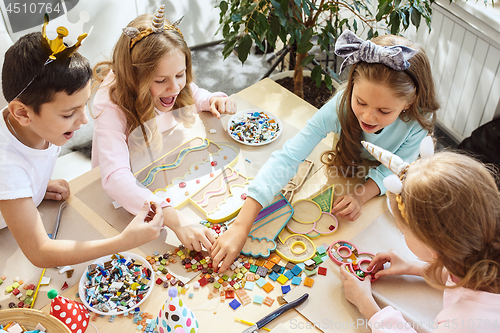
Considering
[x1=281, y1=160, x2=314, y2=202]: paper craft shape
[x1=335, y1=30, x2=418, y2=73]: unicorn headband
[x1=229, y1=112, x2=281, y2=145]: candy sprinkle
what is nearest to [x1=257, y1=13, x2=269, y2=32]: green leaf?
[x1=229, y1=112, x2=281, y2=145]: candy sprinkle

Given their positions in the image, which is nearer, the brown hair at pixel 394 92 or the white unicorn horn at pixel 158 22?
the brown hair at pixel 394 92

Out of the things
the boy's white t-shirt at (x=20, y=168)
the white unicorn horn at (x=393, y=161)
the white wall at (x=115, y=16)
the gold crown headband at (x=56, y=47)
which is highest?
the gold crown headband at (x=56, y=47)

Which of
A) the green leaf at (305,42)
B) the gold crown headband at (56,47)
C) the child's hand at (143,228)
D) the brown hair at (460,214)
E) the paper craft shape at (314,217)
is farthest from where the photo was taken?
the green leaf at (305,42)

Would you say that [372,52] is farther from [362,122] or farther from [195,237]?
[195,237]

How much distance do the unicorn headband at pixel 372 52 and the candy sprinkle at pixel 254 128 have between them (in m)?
0.38

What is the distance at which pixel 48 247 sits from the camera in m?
0.92

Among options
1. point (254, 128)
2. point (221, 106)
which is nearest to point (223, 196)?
point (254, 128)

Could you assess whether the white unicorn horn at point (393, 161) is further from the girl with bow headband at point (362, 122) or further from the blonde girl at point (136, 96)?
the blonde girl at point (136, 96)

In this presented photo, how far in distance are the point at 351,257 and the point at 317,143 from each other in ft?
1.34

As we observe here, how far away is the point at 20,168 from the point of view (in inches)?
38.8

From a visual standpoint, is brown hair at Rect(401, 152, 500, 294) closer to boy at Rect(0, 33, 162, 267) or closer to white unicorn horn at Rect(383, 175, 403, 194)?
white unicorn horn at Rect(383, 175, 403, 194)

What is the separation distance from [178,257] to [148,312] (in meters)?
0.16

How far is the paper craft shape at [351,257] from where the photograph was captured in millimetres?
955

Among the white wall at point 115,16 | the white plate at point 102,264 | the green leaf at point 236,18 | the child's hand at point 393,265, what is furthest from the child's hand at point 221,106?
the white wall at point 115,16
